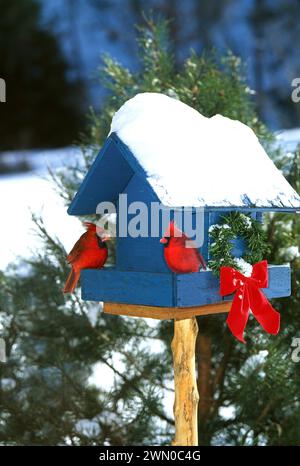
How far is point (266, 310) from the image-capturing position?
71.6 inches

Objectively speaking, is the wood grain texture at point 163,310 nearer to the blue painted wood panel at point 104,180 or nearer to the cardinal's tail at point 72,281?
the cardinal's tail at point 72,281

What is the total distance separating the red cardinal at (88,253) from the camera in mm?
1873

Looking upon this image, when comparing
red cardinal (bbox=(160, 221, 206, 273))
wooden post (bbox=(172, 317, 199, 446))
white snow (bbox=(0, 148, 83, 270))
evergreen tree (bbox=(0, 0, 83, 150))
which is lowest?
wooden post (bbox=(172, 317, 199, 446))

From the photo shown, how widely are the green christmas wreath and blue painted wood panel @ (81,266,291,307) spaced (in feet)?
0.17

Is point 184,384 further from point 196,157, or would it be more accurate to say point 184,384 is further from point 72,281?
point 196,157

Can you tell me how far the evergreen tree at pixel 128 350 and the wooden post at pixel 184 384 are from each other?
0.67 m

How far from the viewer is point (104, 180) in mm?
1874

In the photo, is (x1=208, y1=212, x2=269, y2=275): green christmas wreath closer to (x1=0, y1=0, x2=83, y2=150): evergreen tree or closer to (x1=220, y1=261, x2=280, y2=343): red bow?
(x1=220, y1=261, x2=280, y2=343): red bow

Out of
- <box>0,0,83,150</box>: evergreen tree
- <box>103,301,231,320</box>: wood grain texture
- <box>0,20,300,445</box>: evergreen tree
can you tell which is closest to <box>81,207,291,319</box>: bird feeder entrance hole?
<box>103,301,231,320</box>: wood grain texture

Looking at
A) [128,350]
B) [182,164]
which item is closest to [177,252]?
[182,164]

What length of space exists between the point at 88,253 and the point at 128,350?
91cm

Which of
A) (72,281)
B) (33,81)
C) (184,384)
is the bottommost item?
(184,384)

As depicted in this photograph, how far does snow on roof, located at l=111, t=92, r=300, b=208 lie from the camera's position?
5.60ft

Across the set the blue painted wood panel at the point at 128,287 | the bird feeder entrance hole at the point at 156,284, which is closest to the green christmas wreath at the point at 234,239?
the bird feeder entrance hole at the point at 156,284
